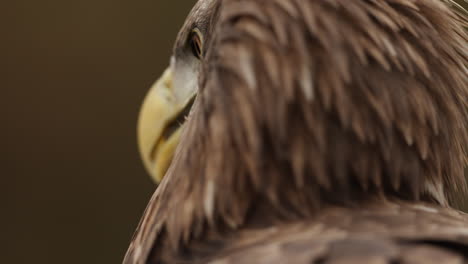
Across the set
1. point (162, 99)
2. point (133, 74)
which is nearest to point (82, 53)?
point (133, 74)

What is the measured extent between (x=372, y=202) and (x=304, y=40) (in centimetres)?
21

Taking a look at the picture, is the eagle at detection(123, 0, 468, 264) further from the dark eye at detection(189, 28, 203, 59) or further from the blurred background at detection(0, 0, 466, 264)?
the blurred background at detection(0, 0, 466, 264)

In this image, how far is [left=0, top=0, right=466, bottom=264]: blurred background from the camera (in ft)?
11.5

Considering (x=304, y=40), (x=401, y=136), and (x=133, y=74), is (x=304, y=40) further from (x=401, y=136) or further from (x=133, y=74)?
(x=133, y=74)

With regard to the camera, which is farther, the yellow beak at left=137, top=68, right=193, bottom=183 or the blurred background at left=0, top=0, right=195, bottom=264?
the blurred background at left=0, top=0, right=195, bottom=264

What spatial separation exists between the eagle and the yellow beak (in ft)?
0.87

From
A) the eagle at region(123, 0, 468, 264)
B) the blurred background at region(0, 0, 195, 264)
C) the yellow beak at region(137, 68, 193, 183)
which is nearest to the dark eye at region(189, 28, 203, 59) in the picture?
the yellow beak at region(137, 68, 193, 183)

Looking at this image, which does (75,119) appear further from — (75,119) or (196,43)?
(196,43)

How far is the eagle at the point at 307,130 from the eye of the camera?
0.86m

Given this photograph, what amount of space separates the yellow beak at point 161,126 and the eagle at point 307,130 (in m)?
0.27

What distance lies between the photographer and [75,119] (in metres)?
3.69

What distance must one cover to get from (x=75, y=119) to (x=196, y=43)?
261cm

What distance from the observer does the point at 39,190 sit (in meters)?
3.75

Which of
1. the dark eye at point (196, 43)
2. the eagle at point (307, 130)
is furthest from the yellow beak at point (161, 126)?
the eagle at point (307, 130)
